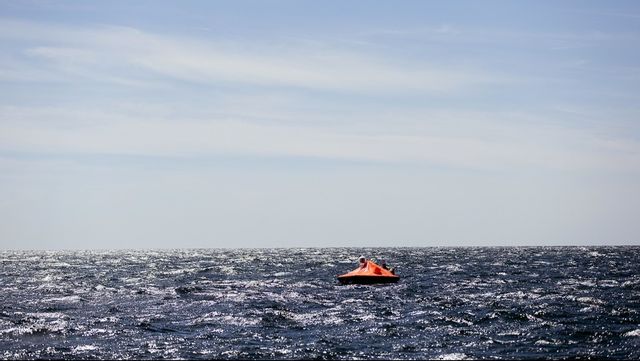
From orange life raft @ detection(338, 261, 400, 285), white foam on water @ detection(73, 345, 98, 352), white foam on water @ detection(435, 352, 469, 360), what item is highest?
orange life raft @ detection(338, 261, 400, 285)

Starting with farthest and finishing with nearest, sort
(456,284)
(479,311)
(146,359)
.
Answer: (456,284)
(479,311)
(146,359)

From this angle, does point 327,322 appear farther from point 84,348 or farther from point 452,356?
point 84,348

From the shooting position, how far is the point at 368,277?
A: 178ft

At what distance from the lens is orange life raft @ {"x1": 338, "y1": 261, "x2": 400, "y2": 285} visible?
54406mm

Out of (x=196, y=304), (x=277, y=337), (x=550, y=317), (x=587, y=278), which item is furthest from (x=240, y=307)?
(x=587, y=278)

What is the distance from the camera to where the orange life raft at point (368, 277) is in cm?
5441

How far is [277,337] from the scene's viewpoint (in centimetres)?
2831

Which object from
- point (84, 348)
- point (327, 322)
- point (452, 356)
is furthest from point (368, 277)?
point (84, 348)

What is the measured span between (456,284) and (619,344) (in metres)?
28.7

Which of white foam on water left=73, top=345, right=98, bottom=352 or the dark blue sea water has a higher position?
the dark blue sea water

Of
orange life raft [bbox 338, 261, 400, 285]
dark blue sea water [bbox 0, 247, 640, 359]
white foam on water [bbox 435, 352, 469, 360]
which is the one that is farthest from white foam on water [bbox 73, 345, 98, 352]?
orange life raft [bbox 338, 261, 400, 285]

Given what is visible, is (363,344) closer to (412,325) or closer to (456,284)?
(412,325)

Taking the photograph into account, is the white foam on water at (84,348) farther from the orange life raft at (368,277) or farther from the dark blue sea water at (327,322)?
the orange life raft at (368,277)

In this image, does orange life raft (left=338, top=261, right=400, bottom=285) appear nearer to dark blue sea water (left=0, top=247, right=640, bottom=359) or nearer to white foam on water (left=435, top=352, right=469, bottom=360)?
dark blue sea water (left=0, top=247, right=640, bottom=359)
